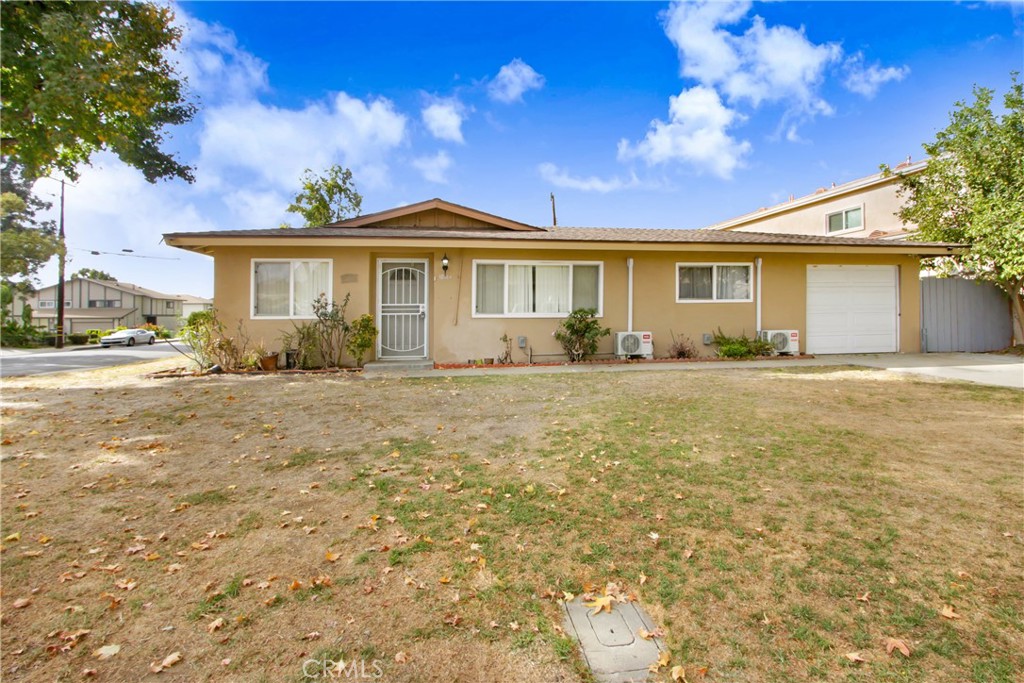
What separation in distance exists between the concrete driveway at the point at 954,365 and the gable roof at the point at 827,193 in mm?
6244

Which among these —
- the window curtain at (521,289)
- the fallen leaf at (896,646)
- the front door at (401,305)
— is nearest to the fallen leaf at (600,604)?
the fallen leaf at (896,646)

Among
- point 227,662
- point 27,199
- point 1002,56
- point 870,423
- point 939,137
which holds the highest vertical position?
point 27,199

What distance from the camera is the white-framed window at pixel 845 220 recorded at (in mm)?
16938

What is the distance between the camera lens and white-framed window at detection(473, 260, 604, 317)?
10.6m

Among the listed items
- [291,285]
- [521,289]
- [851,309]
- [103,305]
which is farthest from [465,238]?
[103,305]

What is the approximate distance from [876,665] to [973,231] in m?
14.6

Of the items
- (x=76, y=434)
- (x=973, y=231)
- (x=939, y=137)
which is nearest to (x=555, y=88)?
(x=939, y=137)

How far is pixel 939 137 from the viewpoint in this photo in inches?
503

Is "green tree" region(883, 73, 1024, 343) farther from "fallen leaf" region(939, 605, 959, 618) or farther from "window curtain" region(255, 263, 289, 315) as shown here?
"window curtain" region(255, 263, 289, 315)

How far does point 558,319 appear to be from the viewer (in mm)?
10820

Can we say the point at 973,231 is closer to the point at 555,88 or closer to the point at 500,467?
the point at 555,88

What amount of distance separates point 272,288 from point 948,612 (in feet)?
36.5

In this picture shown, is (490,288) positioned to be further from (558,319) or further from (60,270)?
(60,270)

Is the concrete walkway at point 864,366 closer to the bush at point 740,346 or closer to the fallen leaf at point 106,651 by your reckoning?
the bush at point 740,346
